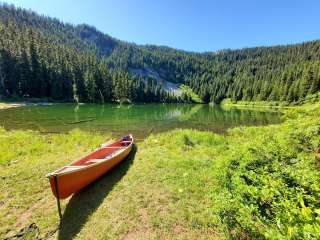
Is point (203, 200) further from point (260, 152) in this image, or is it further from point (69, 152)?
point (69, 152)

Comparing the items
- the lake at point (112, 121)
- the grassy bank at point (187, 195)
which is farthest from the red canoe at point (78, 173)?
the lake at point (112, 121)

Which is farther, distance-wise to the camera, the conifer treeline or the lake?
the conifer treeline

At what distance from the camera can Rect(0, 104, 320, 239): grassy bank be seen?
374 centimetres

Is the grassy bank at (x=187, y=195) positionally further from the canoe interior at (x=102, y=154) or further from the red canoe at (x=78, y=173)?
the canoe interior at (x=102, y=154)

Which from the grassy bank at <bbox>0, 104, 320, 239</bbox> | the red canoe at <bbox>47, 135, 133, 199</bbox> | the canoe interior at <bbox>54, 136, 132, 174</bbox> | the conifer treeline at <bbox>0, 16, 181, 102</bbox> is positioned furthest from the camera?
the conifer treeline at <bbox>0, 16, 181, 102</bbox>

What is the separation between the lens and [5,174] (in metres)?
9.77

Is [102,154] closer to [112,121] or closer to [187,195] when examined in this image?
[187,195]

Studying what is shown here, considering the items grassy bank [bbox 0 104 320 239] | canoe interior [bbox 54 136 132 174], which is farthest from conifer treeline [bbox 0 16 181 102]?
grassy bank [bbox 0 104 320 239]

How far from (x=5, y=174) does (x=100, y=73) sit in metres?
79.5

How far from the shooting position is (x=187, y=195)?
784cm

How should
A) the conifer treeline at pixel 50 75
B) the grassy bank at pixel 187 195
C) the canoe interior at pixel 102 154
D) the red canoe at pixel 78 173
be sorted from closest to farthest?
the grassy bank at pixel 187 195, the red canoe at pixel 78 173, the canoe interior at pixel 102 154, the conifer treeline at pixel 50 75

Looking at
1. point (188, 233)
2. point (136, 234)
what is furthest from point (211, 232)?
point (136, 234)

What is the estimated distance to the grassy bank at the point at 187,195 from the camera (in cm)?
374

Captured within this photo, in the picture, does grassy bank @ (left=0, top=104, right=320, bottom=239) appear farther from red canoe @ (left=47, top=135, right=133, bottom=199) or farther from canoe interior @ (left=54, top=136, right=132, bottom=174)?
canoe interior @ (left=54, top=136, right=132, bottom=174)
